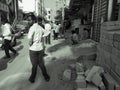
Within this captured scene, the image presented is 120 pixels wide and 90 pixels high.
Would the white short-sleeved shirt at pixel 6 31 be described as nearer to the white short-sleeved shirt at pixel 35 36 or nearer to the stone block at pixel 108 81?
the white short-sleeved shirt at pixel 35 36

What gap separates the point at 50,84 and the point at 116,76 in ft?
6.21

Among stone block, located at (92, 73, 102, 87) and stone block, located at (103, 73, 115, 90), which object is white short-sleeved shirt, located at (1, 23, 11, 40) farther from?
stone block, located at (103, 73, 115, 90)

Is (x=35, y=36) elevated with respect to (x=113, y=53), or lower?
elevated

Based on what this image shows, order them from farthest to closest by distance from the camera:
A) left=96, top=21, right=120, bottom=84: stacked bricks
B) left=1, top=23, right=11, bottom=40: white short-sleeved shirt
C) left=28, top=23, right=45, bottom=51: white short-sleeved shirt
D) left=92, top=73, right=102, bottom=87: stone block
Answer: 1. left=1, top=23, right=11, bottom=40: white short-sleeved shirt
2. left=28, top=23, right=45, bottom=51: white short-sleeved shirt
3. left=92, top=73, right=102, bottom=87: stone block
4. left=96, top=21, right=120, bottom=84: stacked bricks

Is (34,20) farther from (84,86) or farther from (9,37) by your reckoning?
Answer: (9,37)

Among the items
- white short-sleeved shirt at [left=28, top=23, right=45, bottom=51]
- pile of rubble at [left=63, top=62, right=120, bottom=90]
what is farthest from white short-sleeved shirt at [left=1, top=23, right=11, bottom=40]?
pile of rubble at [left=63, top=62, right=120, bottom=90]

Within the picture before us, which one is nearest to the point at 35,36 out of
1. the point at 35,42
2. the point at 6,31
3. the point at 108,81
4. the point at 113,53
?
the point at 35,42

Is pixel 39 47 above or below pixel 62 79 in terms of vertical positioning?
above

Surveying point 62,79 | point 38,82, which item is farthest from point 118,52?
point 38,82

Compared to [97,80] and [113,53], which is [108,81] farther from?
[113,53]

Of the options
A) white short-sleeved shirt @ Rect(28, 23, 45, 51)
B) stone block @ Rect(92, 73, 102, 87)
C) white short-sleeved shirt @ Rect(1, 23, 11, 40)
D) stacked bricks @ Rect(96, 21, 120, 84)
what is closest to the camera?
stacked bricks @ Rect(96, 21, 120, 84)

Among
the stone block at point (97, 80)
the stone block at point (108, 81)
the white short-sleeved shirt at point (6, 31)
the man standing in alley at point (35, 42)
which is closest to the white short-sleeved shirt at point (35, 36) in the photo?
the man standing in alley at point (35, 42)

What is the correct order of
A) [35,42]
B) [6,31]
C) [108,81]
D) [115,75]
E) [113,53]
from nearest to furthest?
[108,81] < [115,75] < [113,53] < [35,42] < [6,31]

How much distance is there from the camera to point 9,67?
6.42 metres
